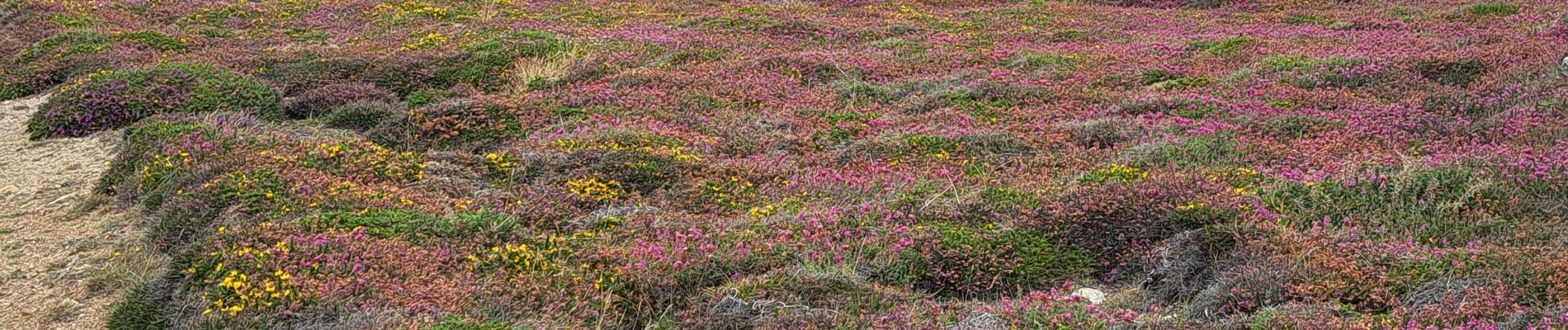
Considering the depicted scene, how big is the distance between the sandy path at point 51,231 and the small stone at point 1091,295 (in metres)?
6.18

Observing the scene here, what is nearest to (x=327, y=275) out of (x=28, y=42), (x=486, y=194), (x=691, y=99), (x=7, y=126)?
(x=486, y=194)

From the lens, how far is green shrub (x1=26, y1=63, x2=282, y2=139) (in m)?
12.5

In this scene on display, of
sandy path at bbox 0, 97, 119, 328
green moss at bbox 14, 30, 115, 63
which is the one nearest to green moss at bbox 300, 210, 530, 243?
sandy path at bbox 0, 97, 119, 328

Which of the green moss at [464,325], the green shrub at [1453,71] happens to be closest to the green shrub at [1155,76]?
the green shrub at [1453,71]

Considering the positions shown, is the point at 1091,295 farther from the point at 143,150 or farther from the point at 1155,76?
the point at 143,150

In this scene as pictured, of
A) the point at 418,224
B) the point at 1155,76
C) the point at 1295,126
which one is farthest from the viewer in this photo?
the point at 1155,76

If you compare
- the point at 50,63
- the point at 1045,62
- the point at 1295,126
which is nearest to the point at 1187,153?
the point at 1295,126

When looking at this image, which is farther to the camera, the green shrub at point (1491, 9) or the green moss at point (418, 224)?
the green shrub at point (1491, 9)

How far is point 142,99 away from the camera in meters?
12.9

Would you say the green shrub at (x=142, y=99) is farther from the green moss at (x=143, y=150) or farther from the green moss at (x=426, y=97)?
the green moss at (x=426, y=97)

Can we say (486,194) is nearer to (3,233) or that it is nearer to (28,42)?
(3,233)

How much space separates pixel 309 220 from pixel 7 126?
7.20 m

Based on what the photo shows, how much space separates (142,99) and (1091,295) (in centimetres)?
1027

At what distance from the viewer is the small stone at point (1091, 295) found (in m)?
7.75
